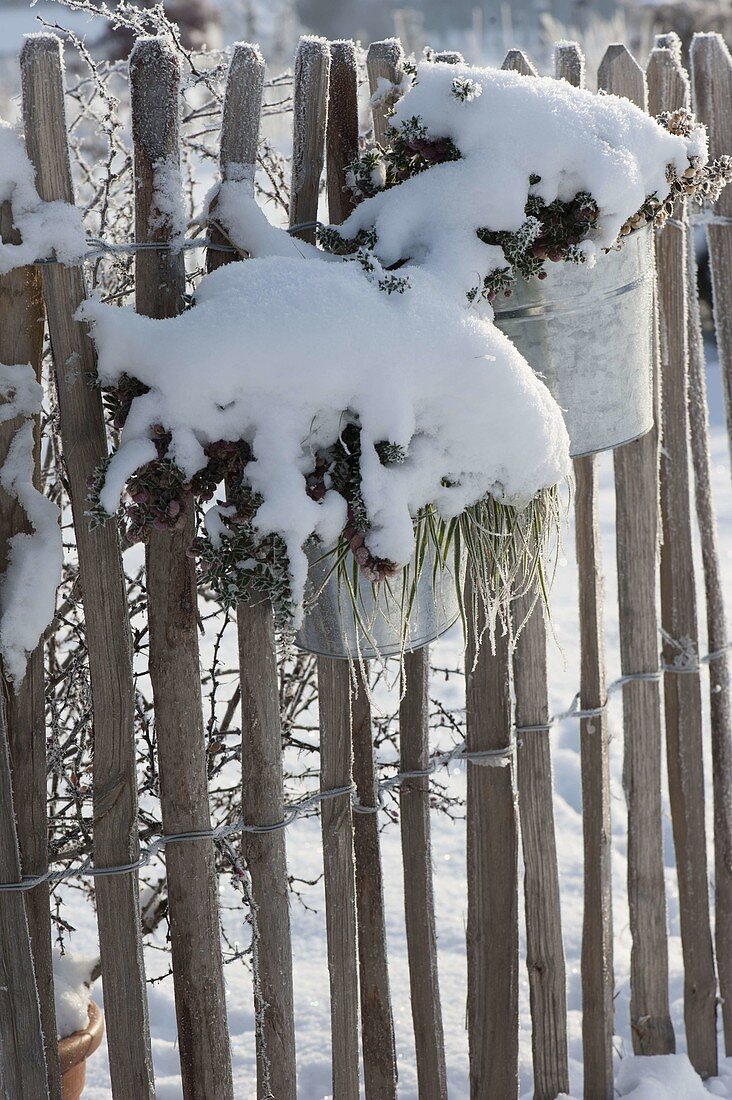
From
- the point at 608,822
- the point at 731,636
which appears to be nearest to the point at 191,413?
the point at 608,822

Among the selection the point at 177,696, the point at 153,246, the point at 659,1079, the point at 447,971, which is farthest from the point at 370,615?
the point at 447,971

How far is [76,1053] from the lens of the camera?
1868 mm

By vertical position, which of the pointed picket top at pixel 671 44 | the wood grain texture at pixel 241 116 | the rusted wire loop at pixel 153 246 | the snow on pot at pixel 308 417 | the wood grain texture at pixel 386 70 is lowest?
the snow on pot at pixel 308 417

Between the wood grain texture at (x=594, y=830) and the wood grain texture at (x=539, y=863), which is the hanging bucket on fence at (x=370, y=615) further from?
the wood grain texture at (x=594, y=830)

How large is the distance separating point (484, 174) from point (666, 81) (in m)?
0.88

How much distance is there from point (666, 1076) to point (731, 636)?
5.52ft

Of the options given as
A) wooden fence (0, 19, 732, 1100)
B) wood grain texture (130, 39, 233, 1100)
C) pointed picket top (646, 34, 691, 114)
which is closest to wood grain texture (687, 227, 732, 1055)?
wooden fence (0, 19, 732, 1100)

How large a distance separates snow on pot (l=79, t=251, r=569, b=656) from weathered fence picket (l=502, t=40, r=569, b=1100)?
600 mm

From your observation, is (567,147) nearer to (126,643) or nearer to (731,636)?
(126,643)

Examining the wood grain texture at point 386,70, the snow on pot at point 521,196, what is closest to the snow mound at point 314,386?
the snow on pot at point 521,196

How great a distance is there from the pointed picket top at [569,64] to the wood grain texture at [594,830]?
683mm

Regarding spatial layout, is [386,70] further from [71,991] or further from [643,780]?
[71,991]

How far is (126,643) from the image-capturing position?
56.7 inches

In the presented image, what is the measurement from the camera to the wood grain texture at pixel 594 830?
6.54ft
